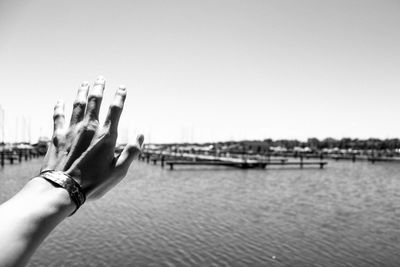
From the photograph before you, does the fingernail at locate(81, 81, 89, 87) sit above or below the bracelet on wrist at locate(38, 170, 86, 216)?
above

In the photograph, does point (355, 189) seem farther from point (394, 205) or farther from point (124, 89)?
point (124, 89)

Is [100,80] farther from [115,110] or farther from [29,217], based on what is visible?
[29,217]

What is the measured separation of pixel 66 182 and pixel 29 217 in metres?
0.21

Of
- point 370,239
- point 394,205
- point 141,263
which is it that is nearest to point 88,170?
point 141,263

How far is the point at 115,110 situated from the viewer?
1.66 meters

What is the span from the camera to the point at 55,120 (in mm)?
1792

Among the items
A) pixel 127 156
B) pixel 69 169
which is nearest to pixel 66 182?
pixel 69 169

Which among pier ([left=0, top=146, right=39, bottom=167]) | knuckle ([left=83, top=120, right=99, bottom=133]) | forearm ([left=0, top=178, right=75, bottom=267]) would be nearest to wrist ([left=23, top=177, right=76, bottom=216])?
forearm ([left=0, top=178, right=75, bottom=267])

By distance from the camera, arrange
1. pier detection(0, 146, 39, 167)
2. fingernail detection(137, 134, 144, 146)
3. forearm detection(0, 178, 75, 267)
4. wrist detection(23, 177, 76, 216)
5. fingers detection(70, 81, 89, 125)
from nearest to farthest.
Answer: forearm detection(0, 178, 75, 267), wrist detection(23, 177, 76, 216), fingers detection(70, 81, 89, 125), fingernail detection(137, 134, 144, 146), pier detection(0, 146, 39, 167)

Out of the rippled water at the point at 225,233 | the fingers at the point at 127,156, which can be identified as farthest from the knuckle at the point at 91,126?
the rippled water at the point at 225,233

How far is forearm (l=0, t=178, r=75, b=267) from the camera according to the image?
1201mm

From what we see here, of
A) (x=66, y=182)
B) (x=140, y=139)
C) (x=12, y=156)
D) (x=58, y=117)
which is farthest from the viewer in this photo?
(x=12, y=156)

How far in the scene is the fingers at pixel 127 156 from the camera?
1.69 m

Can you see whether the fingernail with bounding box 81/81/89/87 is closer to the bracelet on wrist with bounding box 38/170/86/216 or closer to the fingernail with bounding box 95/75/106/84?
the fingernail with bounding box 95/75/106/84
